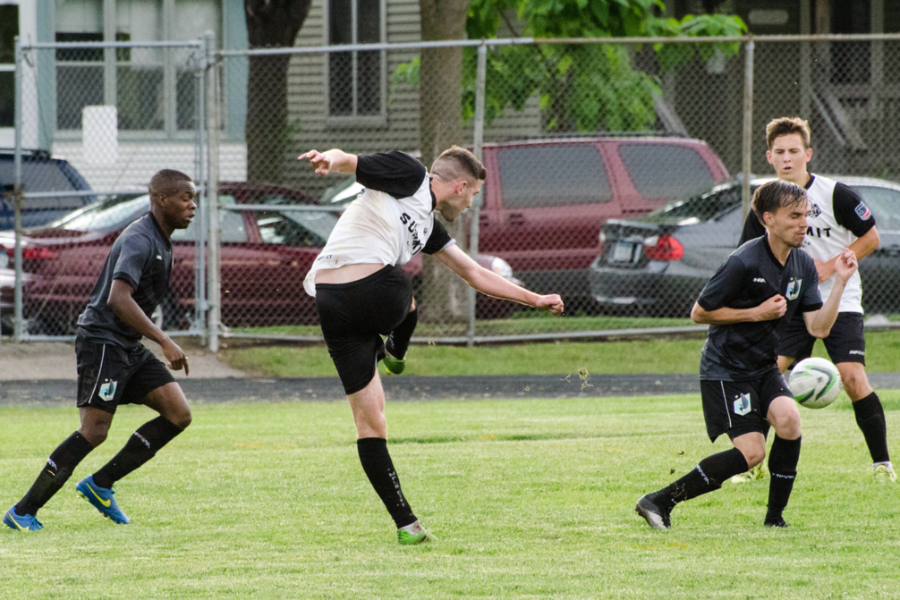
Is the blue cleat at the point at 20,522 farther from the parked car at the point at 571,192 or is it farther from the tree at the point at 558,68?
the tree at the point at 558,68

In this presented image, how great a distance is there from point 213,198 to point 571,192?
12.2 ft

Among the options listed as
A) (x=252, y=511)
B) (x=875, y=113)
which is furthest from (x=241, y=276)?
(x=875, y=113)

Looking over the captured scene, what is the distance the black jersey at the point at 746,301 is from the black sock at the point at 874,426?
4.86 feet

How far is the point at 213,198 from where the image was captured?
1323 cm

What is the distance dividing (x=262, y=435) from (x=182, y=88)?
12.0 meters

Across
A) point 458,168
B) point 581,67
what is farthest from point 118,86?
point 458,168

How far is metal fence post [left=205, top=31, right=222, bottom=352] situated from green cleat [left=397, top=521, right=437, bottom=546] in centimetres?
822

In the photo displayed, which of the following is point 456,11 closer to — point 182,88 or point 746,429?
point 182,88

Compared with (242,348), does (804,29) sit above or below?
above

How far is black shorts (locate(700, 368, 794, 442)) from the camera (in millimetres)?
5586

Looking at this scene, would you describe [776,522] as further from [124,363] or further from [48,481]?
[48,481]

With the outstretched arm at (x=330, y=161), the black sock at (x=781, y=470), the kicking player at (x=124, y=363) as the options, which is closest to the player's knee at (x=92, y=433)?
the kicking player at (x=124, y=363)

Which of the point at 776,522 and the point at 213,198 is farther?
the point at 213,198

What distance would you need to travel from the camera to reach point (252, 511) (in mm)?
6266
